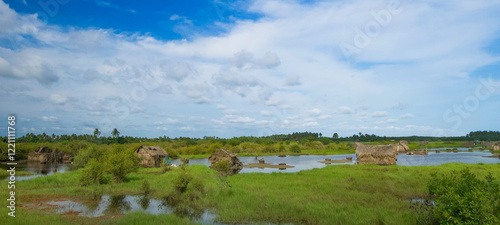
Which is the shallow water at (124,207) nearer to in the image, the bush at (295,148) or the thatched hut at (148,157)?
the thatched hut at (148,157)

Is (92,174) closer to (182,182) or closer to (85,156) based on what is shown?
(182,182)

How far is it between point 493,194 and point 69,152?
222 ft

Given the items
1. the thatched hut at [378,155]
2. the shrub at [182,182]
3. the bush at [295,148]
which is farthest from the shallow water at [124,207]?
the bush at [295,148]

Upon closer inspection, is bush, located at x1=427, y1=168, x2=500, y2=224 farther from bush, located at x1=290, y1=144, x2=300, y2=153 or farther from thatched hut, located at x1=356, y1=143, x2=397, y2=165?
bush, located at x1=290, y1=144, x2=300, y2=153

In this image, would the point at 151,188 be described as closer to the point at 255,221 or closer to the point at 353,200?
the point at 255,221

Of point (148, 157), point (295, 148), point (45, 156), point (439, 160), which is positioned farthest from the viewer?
point (295, 148)

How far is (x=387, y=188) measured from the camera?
53.5 ft

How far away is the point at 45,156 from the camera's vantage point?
156 ft

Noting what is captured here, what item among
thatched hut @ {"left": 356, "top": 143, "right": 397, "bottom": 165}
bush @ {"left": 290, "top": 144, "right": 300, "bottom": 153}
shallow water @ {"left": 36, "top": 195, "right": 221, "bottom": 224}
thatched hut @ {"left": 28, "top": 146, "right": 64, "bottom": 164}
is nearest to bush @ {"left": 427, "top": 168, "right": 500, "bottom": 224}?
shallow water @ {"left": 36, "top": 195, "right": 221, "bottom": 224}

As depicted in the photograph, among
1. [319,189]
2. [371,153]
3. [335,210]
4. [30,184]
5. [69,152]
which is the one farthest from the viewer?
[69,152]

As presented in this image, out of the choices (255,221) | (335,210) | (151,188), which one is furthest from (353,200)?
(151,188)

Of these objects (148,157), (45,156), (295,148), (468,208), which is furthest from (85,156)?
(295,148)

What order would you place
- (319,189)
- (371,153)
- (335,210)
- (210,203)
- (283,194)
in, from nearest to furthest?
(335,210) < (210,203) < (283,194) < (319,189) < (371,153)

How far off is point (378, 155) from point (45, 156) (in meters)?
51.7
